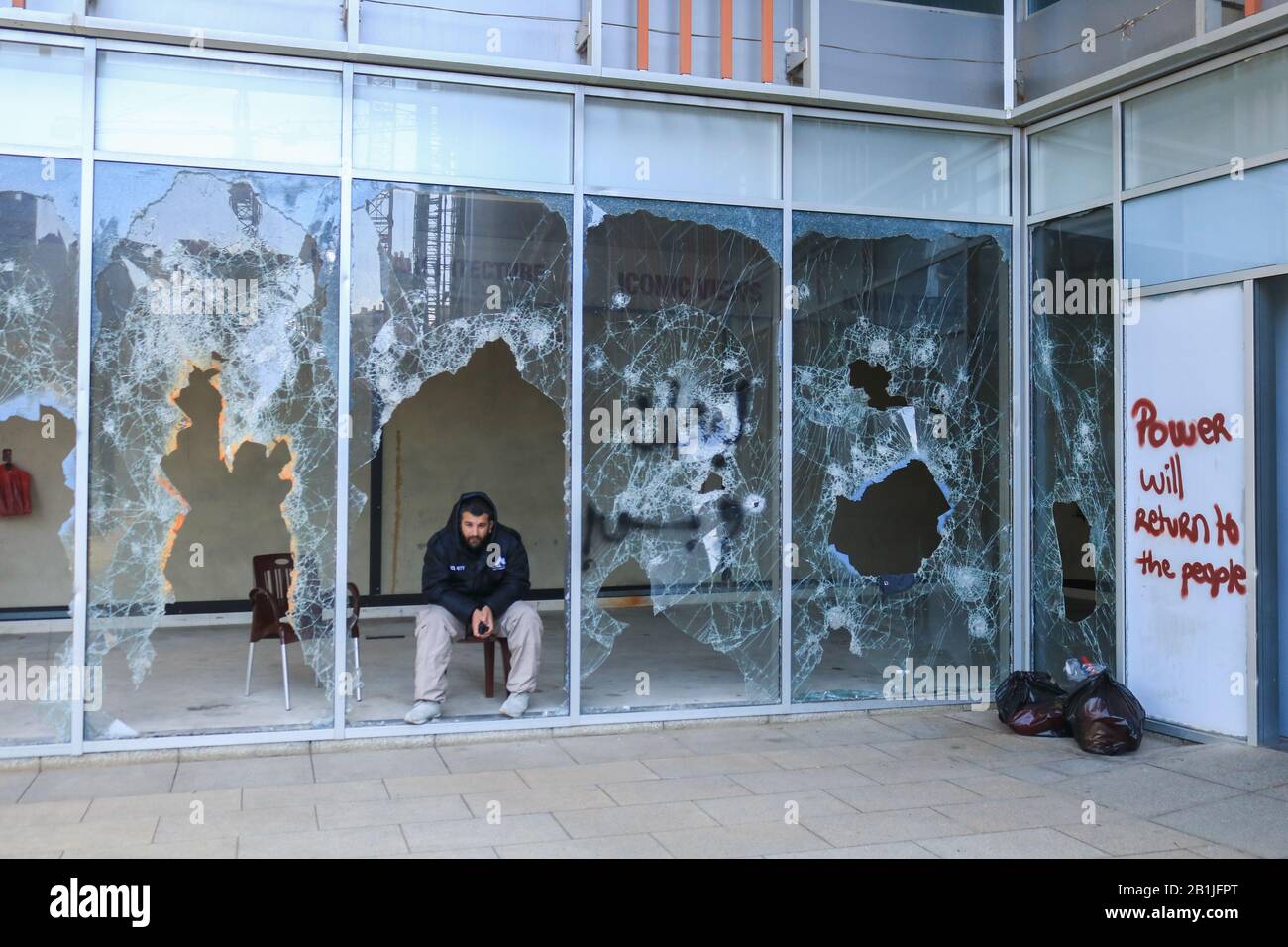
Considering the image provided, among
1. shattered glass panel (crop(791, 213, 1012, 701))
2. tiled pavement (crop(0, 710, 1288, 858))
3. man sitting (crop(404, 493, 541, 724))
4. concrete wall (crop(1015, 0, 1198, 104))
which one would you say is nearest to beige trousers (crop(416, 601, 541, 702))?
man sitting (crop(404, 493, 541, 724))

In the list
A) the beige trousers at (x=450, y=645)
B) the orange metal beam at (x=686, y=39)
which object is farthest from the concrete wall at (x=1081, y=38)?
the beige trousers at (x=450, y=645)

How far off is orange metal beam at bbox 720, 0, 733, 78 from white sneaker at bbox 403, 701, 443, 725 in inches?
150

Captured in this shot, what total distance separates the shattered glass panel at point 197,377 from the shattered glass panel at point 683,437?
142cm

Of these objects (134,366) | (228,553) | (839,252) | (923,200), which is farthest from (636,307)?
(228,553)

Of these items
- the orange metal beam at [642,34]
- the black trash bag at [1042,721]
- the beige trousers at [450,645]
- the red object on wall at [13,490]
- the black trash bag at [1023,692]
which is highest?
the orange metal beam at [642,34]

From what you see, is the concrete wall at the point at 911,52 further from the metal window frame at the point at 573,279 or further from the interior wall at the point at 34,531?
the interior wall at the point at 34,531

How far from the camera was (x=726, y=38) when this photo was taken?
651 cm

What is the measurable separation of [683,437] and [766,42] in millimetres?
2313

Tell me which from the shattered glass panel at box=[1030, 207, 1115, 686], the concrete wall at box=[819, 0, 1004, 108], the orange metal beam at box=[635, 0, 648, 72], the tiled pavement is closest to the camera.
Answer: the tiled pavement

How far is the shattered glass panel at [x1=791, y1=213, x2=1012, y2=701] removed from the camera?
669 centimetres

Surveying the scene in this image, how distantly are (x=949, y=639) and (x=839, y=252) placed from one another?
2.42 meters

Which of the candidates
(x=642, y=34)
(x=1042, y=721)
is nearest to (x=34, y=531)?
(x=642, y=34)

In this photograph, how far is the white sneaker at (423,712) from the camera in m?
6.03

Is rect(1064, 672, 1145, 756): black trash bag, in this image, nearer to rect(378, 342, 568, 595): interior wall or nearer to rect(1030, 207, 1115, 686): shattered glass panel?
rect(1030, 207, 1115, 686): shattered glass panel
